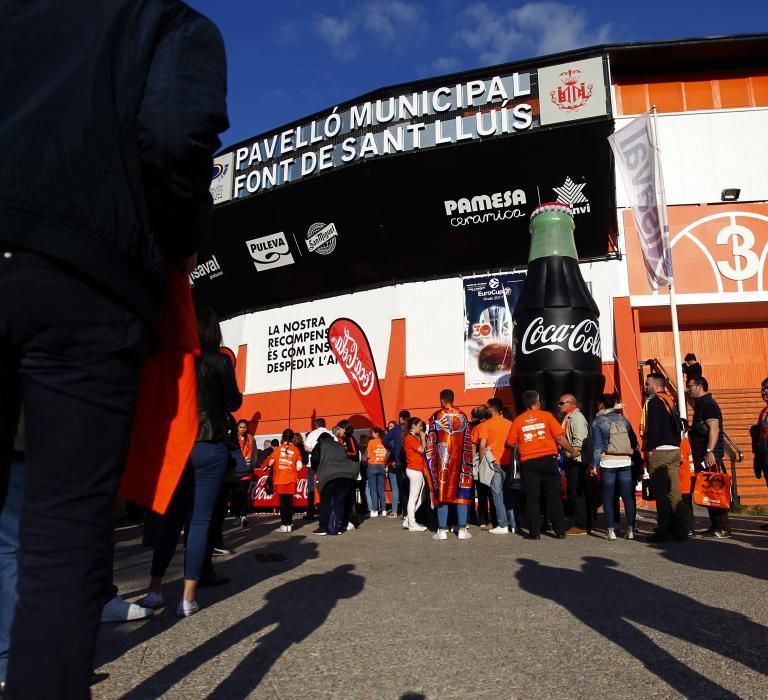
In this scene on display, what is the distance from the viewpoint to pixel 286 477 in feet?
32.6

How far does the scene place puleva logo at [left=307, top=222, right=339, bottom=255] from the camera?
2036cm

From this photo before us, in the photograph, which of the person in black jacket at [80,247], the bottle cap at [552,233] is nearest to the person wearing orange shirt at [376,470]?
the bottle cap at [552,233]

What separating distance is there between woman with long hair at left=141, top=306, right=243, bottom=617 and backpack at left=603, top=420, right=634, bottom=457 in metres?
Answer: 5.39

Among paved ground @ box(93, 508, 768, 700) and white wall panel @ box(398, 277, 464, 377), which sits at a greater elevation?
white wall panel @ box(398, 277, 464, 377)

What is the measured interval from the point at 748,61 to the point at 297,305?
53.4ft

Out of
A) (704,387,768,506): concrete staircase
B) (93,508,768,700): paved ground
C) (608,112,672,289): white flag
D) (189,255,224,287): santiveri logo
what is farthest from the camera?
(189,255,224,287): santiveri logo

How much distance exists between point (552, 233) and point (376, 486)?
6.07m

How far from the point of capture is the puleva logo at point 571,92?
17.2 meters

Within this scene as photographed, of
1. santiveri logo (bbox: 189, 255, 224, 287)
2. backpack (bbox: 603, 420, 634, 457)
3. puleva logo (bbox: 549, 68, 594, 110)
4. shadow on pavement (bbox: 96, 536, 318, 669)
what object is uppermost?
puleva logo (bbox: 549, 68, 594, 110)

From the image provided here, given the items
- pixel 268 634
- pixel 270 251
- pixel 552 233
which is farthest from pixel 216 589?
pixel 270 251

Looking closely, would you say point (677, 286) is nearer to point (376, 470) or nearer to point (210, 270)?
point (376, 470)

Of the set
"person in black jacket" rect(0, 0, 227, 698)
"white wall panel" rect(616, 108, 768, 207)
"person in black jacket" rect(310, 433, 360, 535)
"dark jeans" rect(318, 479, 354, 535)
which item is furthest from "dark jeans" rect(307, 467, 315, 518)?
"white wall panel" rect(616, 108, 768, 207)

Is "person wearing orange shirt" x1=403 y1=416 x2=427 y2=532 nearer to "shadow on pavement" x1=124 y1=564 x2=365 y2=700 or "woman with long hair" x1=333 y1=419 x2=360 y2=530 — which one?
"woman with long hair" x1=333 y1=419 x2=360 y2=530

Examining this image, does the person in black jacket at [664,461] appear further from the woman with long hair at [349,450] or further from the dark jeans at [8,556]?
the dark jeans at [8,556]
